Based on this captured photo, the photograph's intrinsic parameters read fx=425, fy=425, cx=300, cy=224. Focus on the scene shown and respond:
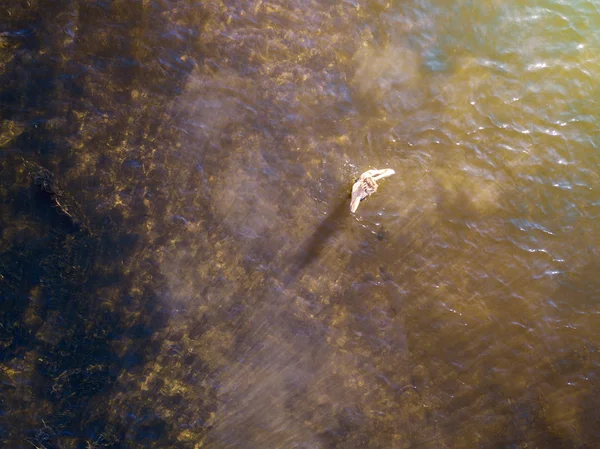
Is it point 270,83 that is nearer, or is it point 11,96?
point 11,96

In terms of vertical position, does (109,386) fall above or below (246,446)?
above

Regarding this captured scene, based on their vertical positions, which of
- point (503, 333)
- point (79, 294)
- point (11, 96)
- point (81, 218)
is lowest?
point (503, 333)

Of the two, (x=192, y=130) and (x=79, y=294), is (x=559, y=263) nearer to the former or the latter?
(x=192, y=130)

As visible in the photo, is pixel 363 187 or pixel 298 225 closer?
pixel 363 187

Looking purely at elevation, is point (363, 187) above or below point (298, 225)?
above

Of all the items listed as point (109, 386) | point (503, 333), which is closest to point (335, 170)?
point (503, 333)


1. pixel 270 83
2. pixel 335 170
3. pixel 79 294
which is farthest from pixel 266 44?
pixel 79 294

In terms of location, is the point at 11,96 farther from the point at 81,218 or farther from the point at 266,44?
the point at 266,44
